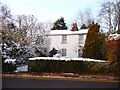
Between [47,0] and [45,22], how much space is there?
40 centimetres

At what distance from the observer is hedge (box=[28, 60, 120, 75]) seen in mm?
3707

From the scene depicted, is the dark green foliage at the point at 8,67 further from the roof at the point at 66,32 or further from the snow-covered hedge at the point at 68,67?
the roof at the point at 66,32

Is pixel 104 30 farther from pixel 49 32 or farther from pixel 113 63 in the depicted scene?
pixel 49 32

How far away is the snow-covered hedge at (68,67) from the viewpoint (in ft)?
12.2

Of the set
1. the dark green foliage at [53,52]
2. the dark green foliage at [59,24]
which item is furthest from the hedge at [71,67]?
the dark green foliage at [59,24]

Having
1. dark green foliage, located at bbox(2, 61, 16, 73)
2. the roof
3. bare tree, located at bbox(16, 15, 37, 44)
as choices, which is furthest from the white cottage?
dark green foliage, located at bbox(2, 61, 16, 73)

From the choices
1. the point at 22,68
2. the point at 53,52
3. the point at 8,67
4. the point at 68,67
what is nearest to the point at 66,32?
the point at 53,52

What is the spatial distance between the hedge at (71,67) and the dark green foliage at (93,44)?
159 millimetres

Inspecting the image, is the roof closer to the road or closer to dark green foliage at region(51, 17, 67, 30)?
dark green foliage at region(51, 17, 67, 30)

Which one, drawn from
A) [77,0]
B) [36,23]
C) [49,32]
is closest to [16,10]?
[36,23]

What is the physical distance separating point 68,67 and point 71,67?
0.05 metres

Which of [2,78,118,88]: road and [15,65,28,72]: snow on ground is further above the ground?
[15,65,28,72]: snow on ground

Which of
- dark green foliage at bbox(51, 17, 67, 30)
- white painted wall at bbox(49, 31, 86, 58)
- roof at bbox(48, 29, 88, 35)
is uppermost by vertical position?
dark green foliage at bbox(51, 17, 67, 30)

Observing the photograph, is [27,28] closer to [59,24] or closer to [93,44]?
[59,24]
